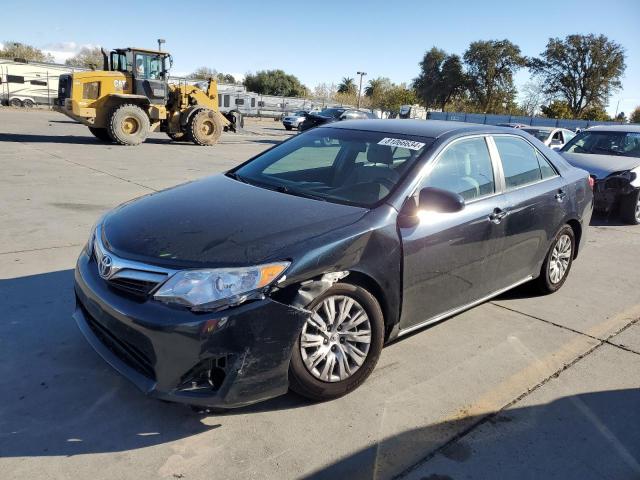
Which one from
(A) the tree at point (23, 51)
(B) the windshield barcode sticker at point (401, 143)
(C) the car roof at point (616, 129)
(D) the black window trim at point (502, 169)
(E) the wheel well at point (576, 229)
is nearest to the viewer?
(B) the windshield barcode sticker at point (401, 143)

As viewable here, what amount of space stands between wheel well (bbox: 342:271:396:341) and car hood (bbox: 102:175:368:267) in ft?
1.00

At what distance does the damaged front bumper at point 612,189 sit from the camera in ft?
27.3

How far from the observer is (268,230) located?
2877 mm

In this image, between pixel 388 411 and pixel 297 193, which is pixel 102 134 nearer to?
pixel 297 193

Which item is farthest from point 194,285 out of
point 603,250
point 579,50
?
point 579,50

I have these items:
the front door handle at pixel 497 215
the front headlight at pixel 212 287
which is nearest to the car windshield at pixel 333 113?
the front door handle at pixel 497 215

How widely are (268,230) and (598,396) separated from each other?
2.30 m

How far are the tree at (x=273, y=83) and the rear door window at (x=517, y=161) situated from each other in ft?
244

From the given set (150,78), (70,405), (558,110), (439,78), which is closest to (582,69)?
(558,110)

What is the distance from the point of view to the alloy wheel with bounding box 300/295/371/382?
2.82 metres

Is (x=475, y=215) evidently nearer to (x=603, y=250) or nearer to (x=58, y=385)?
(x=58, y=385)

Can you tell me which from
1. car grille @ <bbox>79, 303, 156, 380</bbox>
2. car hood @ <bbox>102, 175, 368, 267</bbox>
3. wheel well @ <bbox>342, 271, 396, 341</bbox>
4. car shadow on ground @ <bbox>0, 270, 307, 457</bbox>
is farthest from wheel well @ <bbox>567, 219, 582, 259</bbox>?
car grille @ <bbox>79, 303, 156, 380</bbox>

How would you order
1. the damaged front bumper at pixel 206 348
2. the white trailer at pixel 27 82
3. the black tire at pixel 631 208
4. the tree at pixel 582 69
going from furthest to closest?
the tree at pixel 582 69
the white trailer at pixel 27 82
the black tire at pixel 631 208
the damaged front bumper at pixel 206 348

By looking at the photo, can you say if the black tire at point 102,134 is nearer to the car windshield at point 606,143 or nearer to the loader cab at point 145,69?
the loader cab at point 145,69
